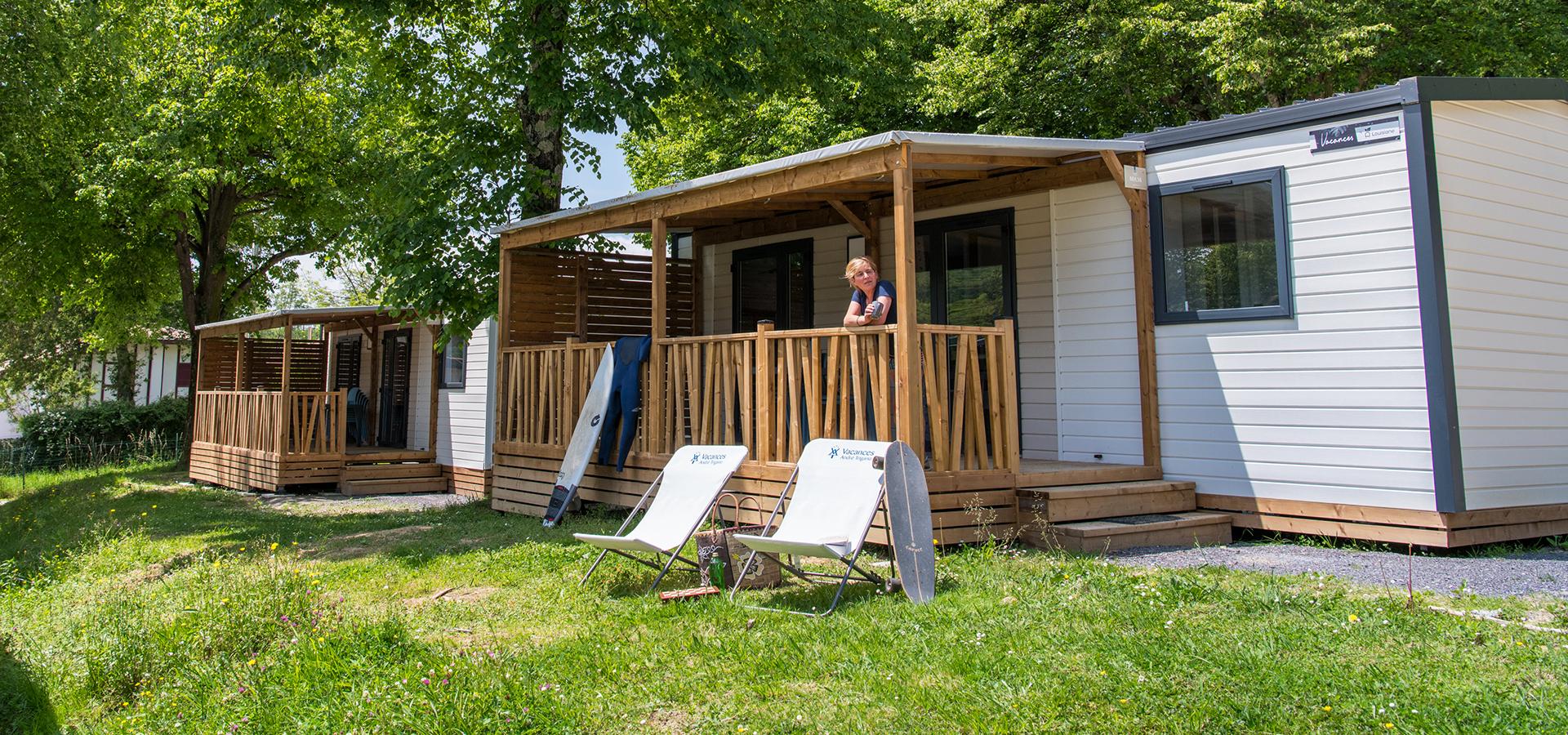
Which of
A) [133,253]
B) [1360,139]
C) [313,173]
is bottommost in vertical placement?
[1360,139]

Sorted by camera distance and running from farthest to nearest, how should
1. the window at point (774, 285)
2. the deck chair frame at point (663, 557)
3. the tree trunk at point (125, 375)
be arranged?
the tree trunk at point (125, 375)
the window at point (774, 285)
the deck chair frame at point (663, 557)

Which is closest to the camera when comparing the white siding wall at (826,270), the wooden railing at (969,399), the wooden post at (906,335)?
the wooden post at (906,335)

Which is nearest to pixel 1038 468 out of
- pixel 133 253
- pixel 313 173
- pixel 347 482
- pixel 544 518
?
pixel 544 518

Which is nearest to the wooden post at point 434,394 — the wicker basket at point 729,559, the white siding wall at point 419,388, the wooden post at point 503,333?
the white siding wall at point 419,388

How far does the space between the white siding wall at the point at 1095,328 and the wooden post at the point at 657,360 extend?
316 centimetres

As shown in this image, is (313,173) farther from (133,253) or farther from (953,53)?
(953,53)

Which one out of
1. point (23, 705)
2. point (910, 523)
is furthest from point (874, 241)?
point (23, 705)

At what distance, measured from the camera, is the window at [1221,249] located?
699 centimetres

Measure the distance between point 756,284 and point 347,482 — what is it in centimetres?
737

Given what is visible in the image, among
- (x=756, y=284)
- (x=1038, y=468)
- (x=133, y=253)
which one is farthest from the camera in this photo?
(x=133, y=253)

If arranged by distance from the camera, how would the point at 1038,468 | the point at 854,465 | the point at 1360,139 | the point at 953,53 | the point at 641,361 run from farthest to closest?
the point at 953,53
the point at 641,361
the point at 1038,468
the point at 1360,139
the point at 854,465

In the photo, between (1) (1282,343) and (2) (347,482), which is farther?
(2) (347,482)

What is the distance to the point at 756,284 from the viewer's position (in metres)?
10.8

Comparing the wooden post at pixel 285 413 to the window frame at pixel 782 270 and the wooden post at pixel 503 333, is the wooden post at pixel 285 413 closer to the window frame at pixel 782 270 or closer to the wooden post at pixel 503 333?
the wooden post at pixel 503 333
